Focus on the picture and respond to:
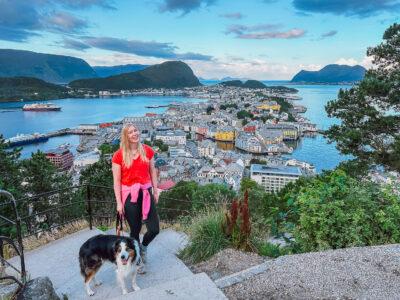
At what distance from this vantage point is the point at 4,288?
8.46 feet

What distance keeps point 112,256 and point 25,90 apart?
111m

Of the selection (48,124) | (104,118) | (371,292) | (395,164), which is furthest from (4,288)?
(104,118)

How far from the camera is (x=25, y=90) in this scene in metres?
101

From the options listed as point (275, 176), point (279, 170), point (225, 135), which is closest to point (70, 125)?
point (225, 135)

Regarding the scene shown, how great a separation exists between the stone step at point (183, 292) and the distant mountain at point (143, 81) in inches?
5788

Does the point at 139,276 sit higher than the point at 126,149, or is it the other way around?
the point at 126,149

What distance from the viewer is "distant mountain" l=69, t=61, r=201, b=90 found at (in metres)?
147

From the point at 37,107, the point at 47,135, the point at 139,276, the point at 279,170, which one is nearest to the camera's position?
the point at 139,276

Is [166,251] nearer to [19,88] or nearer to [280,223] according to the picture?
[280,223]

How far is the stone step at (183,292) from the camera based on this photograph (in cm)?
218

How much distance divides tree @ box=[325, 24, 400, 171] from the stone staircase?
7.61 metres

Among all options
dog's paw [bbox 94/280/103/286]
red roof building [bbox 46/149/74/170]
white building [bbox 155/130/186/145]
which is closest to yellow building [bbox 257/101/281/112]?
white building [bbox 155/130/186/145]

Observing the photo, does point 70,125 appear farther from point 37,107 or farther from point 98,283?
point 98,283

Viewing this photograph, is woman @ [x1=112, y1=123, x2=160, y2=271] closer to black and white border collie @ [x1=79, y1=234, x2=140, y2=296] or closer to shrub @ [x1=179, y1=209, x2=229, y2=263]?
black and white border collie @ [x1=79, y1=234, x2=140, y2=296]
